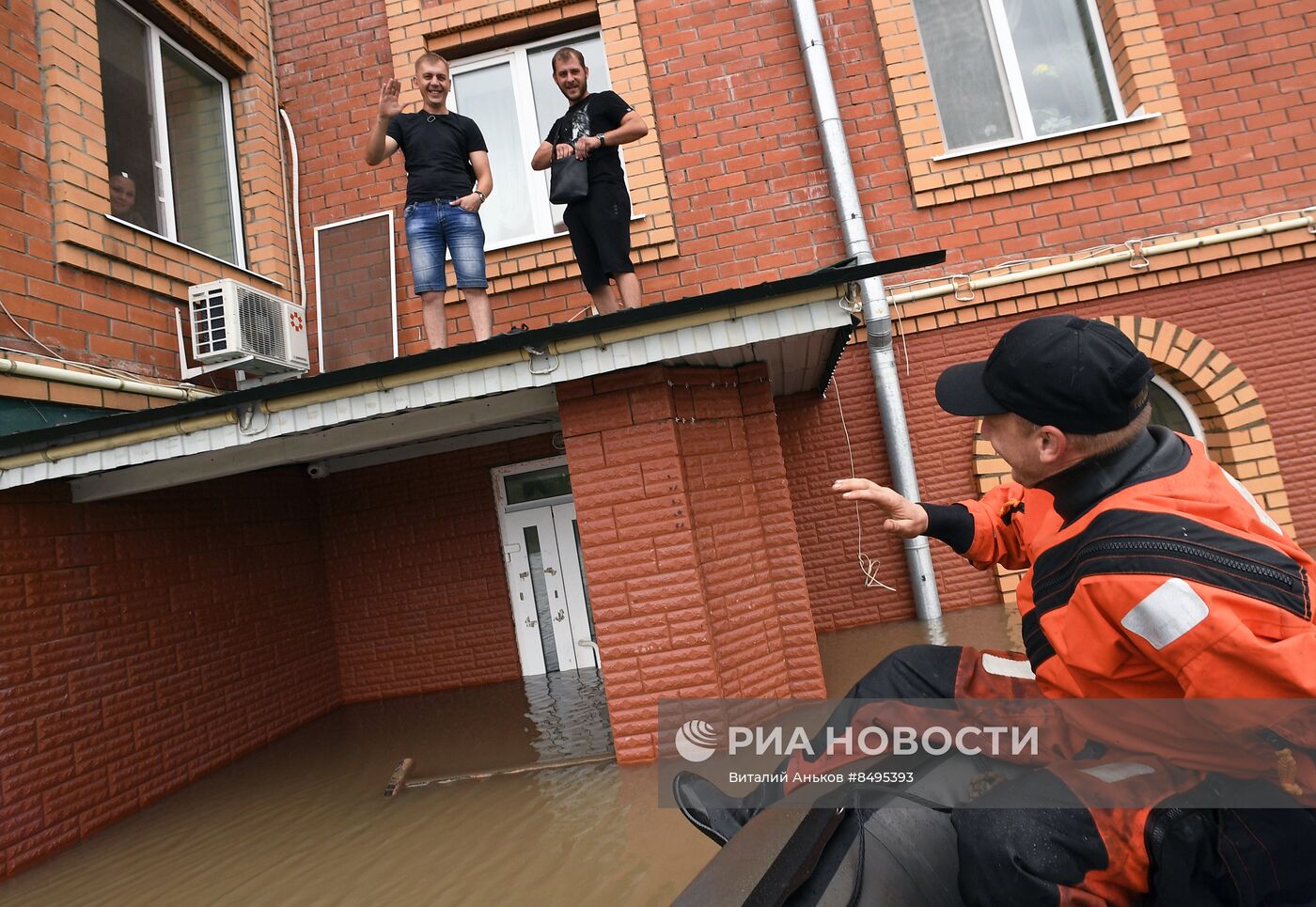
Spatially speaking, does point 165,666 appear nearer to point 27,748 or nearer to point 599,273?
point 27,748

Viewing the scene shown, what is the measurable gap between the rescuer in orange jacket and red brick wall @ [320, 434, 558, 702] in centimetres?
587

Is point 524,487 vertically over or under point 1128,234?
under

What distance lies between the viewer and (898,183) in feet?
21.6

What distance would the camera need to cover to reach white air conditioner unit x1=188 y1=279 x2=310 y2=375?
544 cm

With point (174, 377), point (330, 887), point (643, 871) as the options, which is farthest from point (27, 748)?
point (643, 871)

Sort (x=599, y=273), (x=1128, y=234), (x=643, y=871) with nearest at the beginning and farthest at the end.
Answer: (x=643, y=871) → (x=599, y=273) → (x=1128, y=234)

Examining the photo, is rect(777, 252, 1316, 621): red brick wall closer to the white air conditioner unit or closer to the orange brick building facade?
the orange brick building facade

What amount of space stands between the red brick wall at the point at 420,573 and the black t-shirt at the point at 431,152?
280cm

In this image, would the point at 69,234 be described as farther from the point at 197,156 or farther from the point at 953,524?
the point at 953,524

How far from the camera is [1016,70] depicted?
22.1 feet

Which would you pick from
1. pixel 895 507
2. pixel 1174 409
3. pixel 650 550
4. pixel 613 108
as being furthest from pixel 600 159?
pixel 1174 409

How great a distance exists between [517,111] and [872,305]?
379 centimetres

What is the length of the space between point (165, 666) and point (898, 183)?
6.84 meters

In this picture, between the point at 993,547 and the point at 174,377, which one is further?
the point at 174,377
